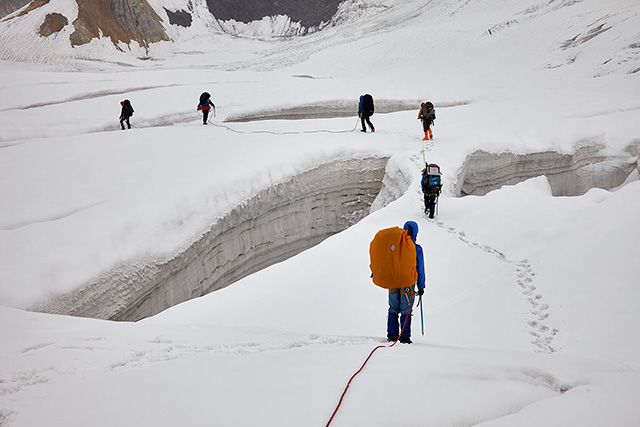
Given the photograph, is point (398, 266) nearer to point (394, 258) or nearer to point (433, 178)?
point (394, 258)

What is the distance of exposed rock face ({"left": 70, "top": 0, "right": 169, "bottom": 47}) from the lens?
37.8 meters

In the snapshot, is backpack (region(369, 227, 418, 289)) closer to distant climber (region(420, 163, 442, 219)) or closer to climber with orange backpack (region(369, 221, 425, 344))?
climber with orange backpack (region(369, 221, 425, 344))

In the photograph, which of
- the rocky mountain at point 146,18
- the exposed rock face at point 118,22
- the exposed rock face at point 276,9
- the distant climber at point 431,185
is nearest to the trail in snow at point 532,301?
the distant climber at point 431,185

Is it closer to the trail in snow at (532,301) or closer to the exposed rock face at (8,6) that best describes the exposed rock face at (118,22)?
the exposed rock face at (8,6)

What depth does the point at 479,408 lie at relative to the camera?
2.68 metres

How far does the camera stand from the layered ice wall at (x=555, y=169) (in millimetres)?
11891

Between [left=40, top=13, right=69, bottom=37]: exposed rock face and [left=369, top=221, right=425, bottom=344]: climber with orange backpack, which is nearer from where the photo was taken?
[left=369, top=221, right=425, bottom=344]: climber with orange backpack

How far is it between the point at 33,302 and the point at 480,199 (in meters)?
7.55

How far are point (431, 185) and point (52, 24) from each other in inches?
1589

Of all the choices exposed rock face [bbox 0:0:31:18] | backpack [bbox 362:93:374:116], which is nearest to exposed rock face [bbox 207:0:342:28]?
exposed rock face [bbox 0:0:31:18]

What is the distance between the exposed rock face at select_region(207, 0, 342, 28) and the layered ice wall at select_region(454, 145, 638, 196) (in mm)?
43417

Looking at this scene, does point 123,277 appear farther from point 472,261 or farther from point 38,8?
point 38,8

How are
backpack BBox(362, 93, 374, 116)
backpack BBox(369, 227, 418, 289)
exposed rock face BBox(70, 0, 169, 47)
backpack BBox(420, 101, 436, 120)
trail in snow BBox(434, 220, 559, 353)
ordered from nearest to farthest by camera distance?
backpack BBox(369, 227, 418, 289) < trail in snow BBox(434, 220, 559, 353) < backpack BBox(420, 101, 436, 120) < backpack BBox(362, 93, 374, 116) < exposed rock face BBox(70, 0, 169, 47)

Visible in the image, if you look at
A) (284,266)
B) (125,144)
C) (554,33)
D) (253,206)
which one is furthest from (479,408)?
(554,33)
